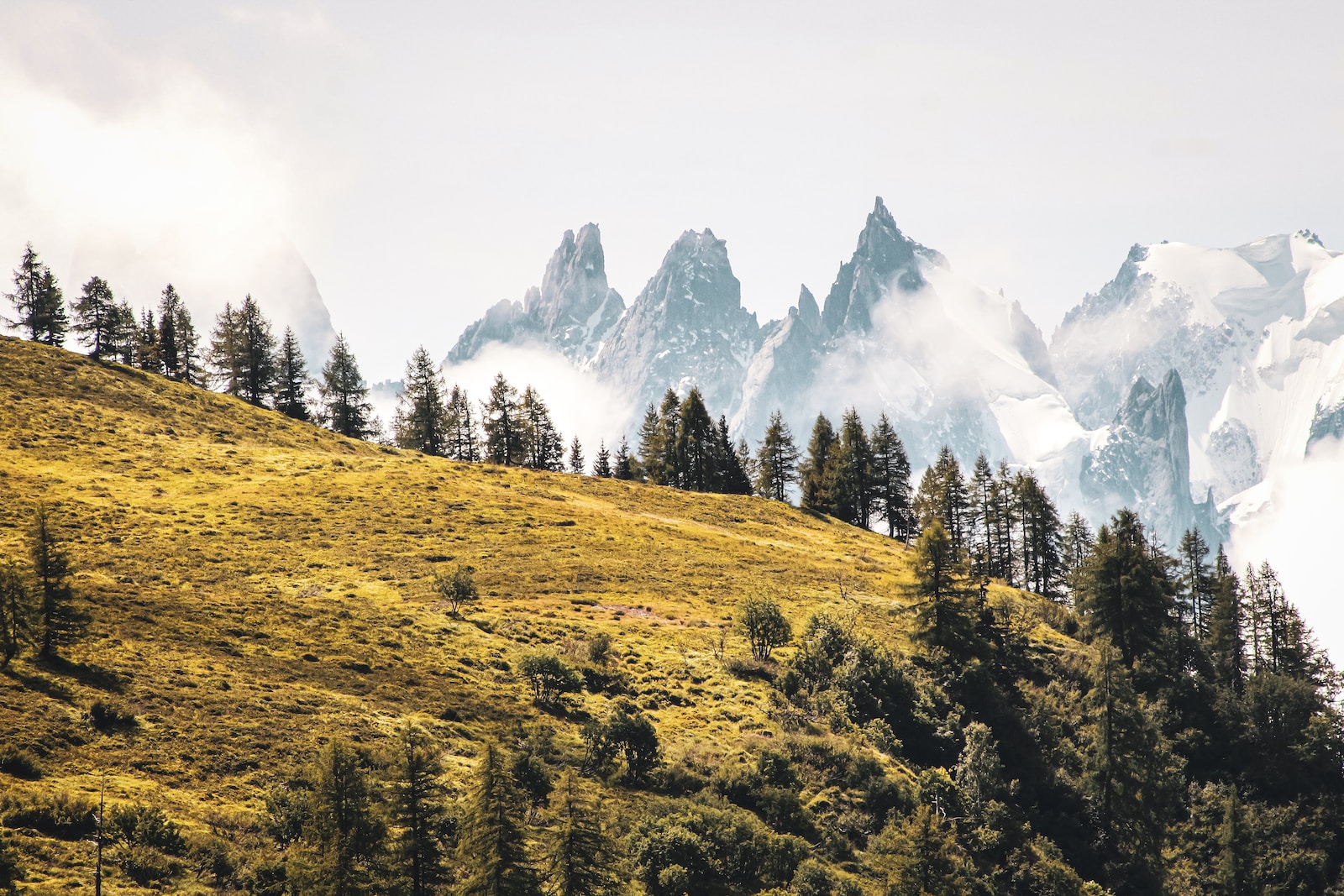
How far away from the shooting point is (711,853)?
2758 cm

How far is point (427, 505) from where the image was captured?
67938mm

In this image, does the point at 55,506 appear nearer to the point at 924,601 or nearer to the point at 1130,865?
the point at 924,601

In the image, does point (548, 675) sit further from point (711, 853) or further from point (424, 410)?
point (424, 410)

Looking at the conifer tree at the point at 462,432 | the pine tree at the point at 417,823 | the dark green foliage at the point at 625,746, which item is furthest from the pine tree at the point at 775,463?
the pine tree at the point at 417,823

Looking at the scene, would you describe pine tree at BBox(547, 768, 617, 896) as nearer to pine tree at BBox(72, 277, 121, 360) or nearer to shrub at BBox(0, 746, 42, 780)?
shrub at BBox(0, 746, 42, 780)

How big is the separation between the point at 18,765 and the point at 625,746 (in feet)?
65.7

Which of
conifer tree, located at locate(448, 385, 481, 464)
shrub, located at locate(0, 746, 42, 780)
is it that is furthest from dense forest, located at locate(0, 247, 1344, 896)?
conifer tree, located at locate(448, 385, 481, 464)

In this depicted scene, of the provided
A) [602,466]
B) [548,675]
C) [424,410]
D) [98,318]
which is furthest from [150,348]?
[548,675]

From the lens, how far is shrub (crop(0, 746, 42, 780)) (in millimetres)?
23031

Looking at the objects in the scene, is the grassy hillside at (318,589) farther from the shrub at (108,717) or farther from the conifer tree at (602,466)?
the conifer tree at (602,466)

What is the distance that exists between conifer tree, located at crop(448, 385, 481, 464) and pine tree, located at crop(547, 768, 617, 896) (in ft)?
282

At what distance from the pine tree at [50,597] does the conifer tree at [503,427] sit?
229ft

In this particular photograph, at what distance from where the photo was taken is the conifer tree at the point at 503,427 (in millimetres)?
101188

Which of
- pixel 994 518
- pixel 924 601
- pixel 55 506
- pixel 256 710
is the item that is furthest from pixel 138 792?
pixel 994 518
